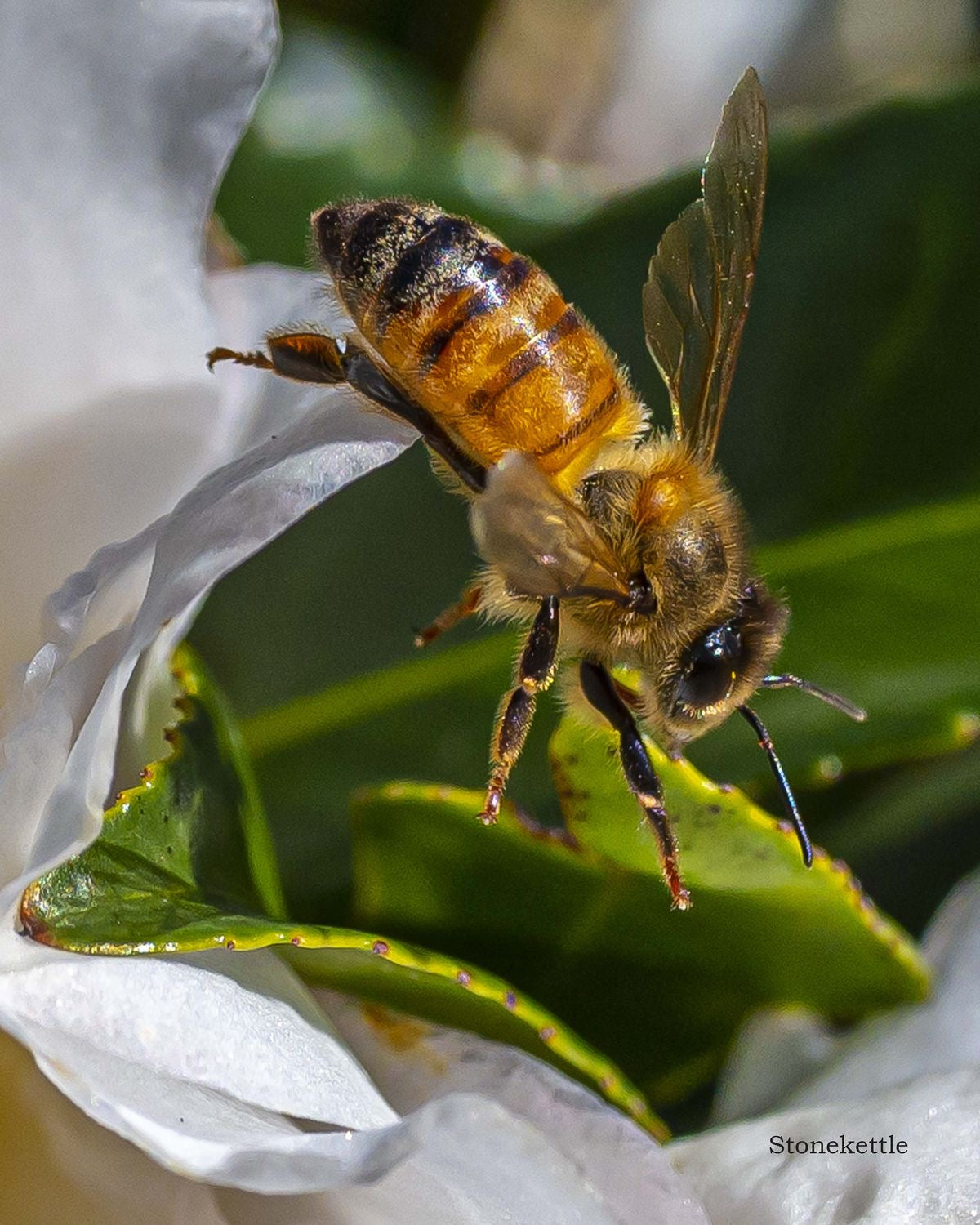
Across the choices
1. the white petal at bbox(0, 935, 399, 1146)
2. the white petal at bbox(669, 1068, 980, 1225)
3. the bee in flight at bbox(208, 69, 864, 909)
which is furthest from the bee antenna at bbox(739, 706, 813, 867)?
the white petal at bbox(0, 935, 399, 1146)

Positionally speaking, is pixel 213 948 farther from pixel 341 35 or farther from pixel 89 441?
pixel 341 35

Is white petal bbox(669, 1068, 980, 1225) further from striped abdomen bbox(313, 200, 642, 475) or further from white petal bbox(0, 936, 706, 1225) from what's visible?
striped abdomen bbox(313, 200, 642, 475)

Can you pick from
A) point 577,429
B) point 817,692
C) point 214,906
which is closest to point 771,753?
point 817,692

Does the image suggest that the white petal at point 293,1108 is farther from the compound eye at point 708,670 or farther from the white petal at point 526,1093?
the compound eye at point 708,670

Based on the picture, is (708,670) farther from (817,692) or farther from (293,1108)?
(293,1108)

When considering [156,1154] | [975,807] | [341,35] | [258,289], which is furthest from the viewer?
[341,35]

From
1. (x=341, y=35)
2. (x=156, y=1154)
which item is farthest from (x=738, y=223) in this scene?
(x=341, y=35)
